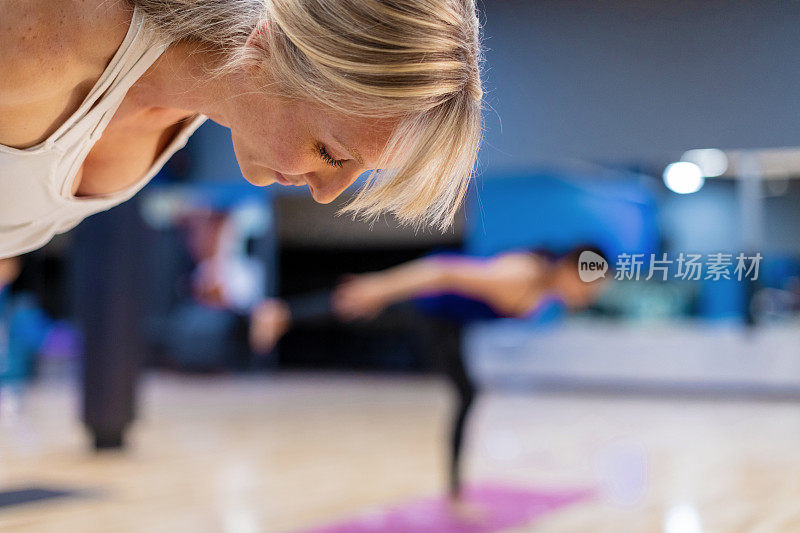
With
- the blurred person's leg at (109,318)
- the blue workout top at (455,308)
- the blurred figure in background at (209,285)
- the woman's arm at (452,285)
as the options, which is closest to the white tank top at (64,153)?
the woman's arm at (452,285)

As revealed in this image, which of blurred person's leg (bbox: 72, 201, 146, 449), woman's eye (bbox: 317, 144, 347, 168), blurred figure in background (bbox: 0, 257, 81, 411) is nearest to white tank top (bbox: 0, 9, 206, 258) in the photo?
woman's eye (bbox: 317, 144, 347, 168)

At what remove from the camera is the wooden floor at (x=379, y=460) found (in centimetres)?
316

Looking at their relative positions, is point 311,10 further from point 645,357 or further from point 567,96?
point 645,357

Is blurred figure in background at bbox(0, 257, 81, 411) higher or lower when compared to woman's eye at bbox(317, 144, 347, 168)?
lower

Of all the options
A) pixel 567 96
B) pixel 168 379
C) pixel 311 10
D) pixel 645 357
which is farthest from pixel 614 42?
pixel 168 379

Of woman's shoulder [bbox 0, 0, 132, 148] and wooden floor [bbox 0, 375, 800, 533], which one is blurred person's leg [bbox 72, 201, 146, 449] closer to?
wooden floor [bbox 0, 375, 800, 533]

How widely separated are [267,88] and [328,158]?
113mm

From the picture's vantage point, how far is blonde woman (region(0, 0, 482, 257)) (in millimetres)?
859

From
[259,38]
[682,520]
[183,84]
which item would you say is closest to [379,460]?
[682,520]

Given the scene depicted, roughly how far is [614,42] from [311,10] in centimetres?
77

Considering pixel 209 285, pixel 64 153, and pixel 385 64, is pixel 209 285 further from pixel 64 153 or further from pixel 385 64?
pixel 385 64

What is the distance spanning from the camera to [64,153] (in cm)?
102

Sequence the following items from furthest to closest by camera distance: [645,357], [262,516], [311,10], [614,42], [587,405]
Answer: [645,357] < [587,405] < [262,516] < [614,42] < [311,10]

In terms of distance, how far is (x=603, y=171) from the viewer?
8375mm
